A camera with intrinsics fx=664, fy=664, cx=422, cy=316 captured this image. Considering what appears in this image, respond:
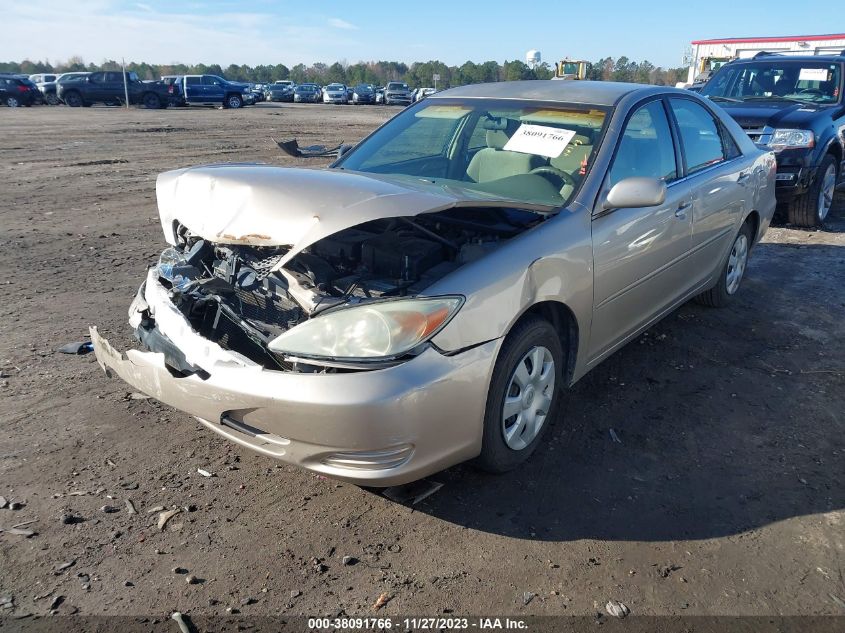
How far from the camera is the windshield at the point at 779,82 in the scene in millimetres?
8523

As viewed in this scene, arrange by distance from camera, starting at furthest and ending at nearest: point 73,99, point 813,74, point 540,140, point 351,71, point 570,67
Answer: point 351,71 < point 73,99 < point 570,67 < point 813,74 < point 540,140

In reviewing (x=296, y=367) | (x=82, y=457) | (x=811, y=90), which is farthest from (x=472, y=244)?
(x=811, y=90)

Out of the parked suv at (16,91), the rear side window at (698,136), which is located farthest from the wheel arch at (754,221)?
the parked suv at (16,91)

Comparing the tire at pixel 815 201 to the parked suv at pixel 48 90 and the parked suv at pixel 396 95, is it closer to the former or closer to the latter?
the parked suv at pixel 48 90

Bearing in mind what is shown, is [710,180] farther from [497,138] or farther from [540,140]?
[497,138]

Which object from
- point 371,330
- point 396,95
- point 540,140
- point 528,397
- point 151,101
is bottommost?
point 528,397

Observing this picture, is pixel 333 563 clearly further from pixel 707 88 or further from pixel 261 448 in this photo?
pixel 707 88

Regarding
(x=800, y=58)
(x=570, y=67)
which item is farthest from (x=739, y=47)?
(x=800, y=58)

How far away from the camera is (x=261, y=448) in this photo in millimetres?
2617

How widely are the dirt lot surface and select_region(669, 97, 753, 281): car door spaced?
2.24 ft

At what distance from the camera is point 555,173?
360cm

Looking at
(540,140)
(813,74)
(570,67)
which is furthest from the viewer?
(570,67)

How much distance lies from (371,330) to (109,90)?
35782 mm

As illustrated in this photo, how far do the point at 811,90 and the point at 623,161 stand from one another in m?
6.70
